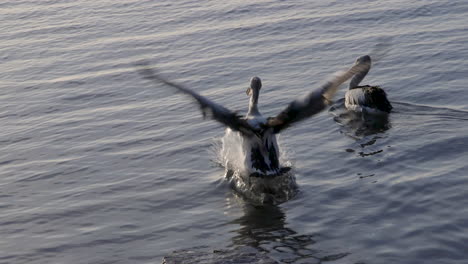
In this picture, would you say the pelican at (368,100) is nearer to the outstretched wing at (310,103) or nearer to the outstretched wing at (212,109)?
the outstretched wing at (310,103)

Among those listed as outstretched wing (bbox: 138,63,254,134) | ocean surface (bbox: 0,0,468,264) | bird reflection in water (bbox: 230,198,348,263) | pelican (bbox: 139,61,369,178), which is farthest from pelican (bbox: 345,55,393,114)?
bird reflection in water (bbox: 230,198,348,263)

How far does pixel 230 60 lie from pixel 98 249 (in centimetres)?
1105

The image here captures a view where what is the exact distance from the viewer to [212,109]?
494 inches

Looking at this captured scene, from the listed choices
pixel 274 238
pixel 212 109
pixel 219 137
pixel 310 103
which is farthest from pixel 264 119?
pixel 219 137

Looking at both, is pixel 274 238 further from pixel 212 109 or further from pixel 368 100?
pixel 368 100

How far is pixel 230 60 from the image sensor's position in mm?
21953

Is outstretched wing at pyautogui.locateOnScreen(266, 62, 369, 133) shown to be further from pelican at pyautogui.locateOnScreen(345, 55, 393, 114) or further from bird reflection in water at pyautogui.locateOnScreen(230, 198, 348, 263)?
pelican at pyautogui.locateOnScreen(345, 55, 393, 114)

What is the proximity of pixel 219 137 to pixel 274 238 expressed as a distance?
4953mm

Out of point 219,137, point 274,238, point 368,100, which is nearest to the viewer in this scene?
point 274,238

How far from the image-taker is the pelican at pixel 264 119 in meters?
12.7

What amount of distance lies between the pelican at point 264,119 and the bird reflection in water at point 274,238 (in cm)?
87

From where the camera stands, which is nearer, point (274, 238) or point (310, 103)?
point (274, 238)

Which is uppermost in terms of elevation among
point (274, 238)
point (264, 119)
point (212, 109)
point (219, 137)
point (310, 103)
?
point (212, 109)

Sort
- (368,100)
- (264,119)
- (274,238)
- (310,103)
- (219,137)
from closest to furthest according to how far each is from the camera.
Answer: (274,238)
(310,103)
(264,119)
(219,137)
(368,100)
